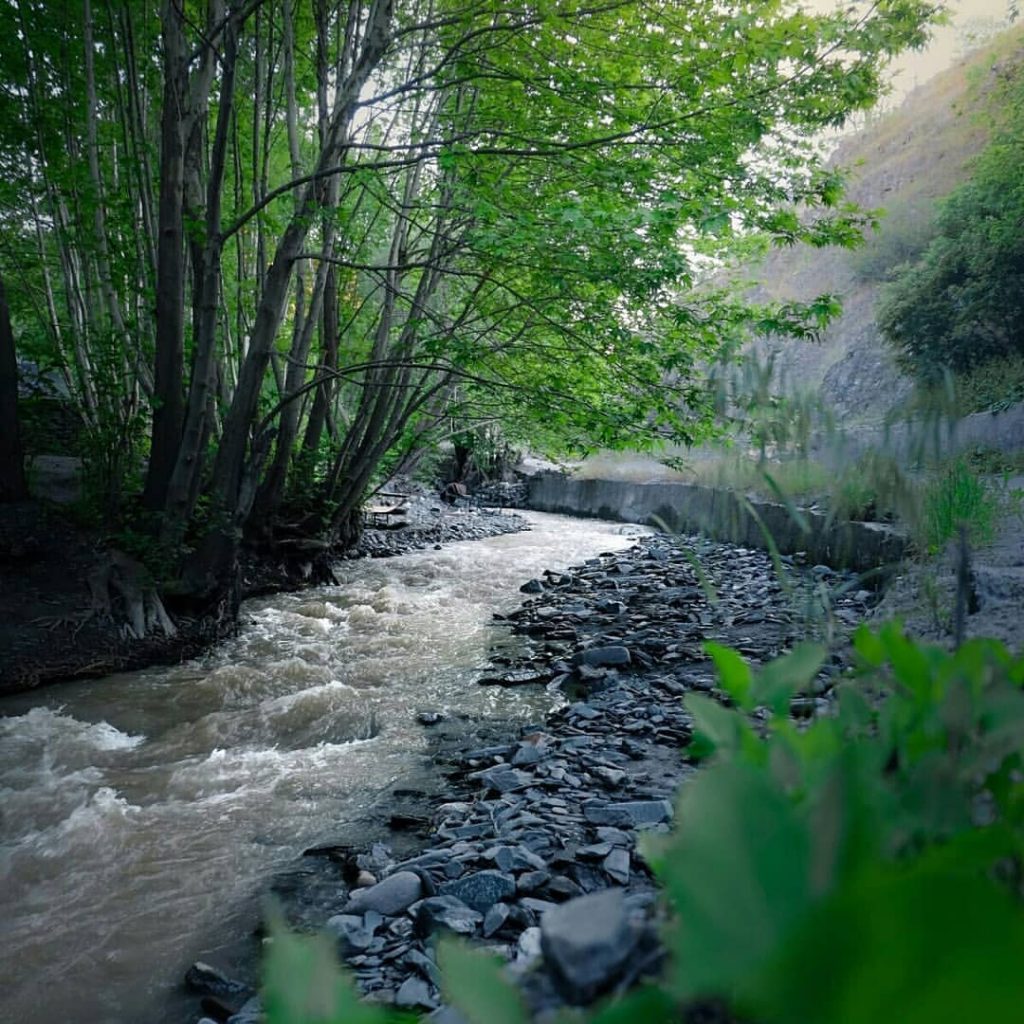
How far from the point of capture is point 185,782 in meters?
4.32

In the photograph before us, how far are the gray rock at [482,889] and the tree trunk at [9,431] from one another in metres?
7.03

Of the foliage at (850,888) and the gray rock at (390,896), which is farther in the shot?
the gray rock at (390,896)

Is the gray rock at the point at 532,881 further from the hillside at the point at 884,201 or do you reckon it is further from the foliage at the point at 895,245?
the foliage at the point at 895,245

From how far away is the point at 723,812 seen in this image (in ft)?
1.20

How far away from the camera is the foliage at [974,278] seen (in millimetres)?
13133

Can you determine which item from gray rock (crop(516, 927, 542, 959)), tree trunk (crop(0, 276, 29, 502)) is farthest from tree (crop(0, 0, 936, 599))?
gray rock (crop(516, 927, 542, 959))

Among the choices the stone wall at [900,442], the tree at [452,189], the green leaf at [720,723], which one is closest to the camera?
the green leaf at [720,723]

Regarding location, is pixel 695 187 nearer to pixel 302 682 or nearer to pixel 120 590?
pixel 302 682

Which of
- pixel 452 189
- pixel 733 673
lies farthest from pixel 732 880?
pixel 452 189

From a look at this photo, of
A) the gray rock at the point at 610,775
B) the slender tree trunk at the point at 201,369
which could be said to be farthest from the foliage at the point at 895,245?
the gray rock at the point at 610,775

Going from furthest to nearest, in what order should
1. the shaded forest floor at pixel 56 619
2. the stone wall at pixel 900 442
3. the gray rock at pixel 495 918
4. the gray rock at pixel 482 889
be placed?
the shaded forest floor at pixel 56 619
the gray rock at pixel 482 889
the gray rock at pixel 495 918
the stone wall at pixel 900 442

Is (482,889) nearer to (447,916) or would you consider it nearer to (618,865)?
(447,916)

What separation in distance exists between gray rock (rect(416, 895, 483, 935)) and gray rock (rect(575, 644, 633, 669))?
3769 mm

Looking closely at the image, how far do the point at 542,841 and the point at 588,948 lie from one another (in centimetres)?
286
